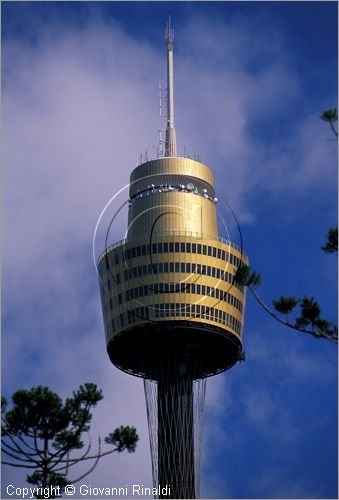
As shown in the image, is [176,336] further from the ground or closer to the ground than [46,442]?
further from the ground

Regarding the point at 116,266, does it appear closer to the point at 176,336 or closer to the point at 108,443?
the point at 176,336

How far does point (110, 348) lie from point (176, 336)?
10656mm

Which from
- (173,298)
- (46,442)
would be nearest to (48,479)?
(46,442)

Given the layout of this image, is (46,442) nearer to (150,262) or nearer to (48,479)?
(48,479)

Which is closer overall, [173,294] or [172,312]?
[172,312]

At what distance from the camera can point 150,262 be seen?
19662 cm

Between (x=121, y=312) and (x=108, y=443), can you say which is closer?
(x=108, y=443)

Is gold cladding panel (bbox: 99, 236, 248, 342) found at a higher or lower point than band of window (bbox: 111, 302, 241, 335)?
higher

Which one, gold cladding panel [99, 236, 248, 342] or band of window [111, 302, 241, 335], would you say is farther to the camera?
gold cladding panel [99, 236, 248, 342]

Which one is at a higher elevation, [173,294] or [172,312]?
[173,294]

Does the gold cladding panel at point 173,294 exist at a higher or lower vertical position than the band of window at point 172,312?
higher

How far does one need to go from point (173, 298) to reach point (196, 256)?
7.61m

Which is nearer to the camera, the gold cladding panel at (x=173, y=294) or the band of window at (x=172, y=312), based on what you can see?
the band of window at (x=172, y=312)

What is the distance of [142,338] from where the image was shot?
19850cm
